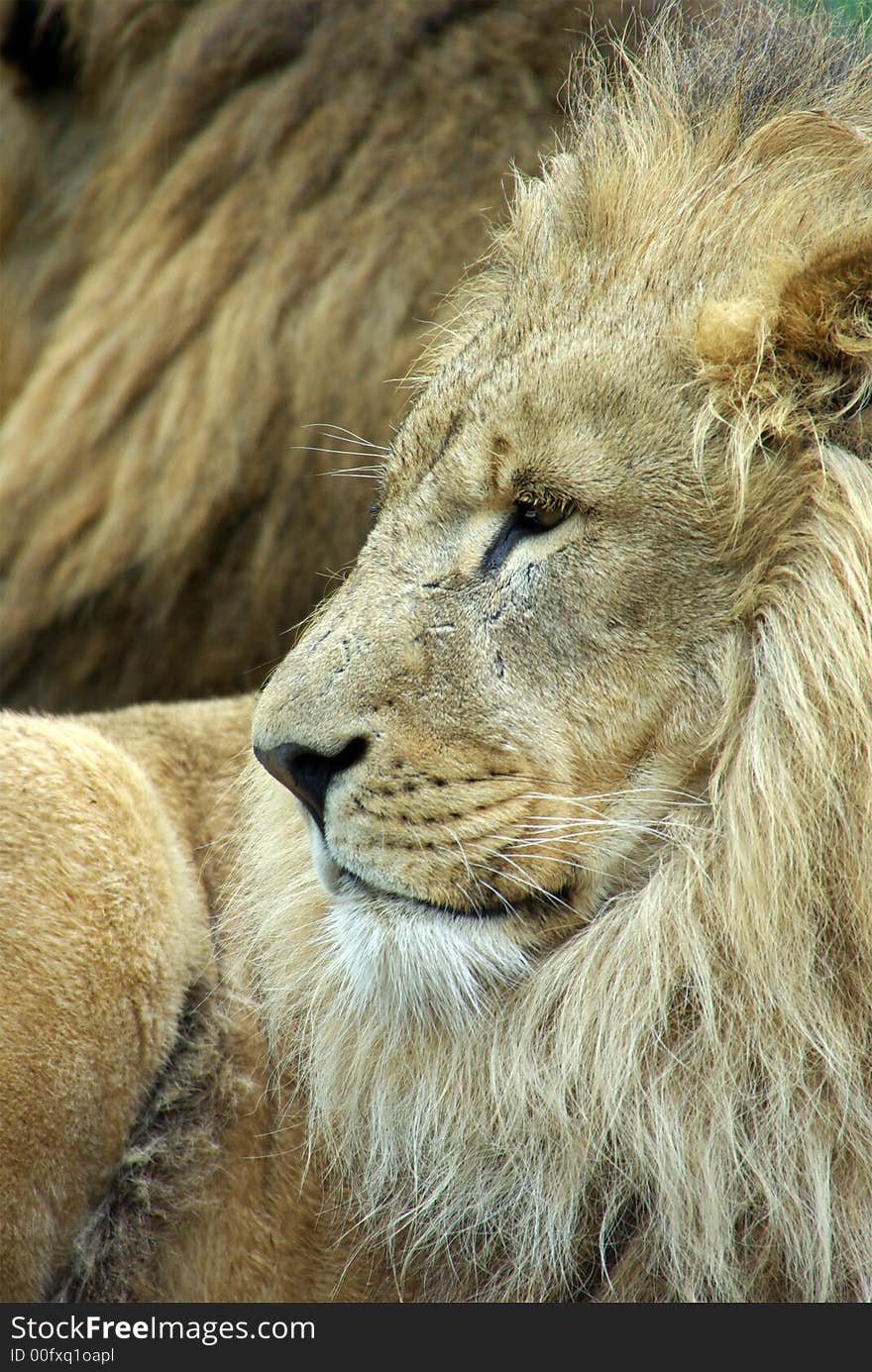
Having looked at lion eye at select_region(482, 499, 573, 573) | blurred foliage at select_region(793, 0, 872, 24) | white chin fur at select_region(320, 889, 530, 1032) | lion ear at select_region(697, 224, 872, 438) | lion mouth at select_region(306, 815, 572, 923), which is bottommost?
white chin fur at select_region(320, 889, 530, 1032)

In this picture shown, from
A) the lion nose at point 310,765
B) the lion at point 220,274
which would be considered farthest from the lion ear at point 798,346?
the lion at point 220,274

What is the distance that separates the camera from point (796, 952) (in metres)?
2.17

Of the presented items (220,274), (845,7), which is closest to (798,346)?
(845,7)

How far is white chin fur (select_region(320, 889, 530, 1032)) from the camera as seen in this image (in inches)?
88.9

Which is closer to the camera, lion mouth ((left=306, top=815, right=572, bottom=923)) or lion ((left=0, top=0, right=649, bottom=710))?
lion mouth ((left=306, top=815, right=572, bottom=923))

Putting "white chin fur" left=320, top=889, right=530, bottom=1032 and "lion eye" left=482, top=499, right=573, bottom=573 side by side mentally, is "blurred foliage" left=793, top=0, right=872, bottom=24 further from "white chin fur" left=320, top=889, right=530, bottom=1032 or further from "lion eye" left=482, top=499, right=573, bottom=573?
"white chin fur" left=320, top=889, right=530, bottom=1032

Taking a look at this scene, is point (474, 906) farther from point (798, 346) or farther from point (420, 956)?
point (798, 346)

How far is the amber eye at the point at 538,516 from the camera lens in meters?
2.27

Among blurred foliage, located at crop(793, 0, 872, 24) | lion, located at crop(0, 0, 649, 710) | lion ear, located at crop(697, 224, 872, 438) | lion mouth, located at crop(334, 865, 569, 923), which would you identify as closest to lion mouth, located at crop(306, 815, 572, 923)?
lion mouth, located at crop(334, 865, 569, 923)

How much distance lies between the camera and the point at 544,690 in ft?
7.29

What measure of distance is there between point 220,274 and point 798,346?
228cm

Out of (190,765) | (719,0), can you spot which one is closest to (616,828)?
(190,765)

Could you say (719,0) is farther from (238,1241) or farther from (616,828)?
(238,1241)

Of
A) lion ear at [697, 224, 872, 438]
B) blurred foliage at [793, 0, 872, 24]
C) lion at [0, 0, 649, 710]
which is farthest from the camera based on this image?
lion at [0, 0, 649, 710]
